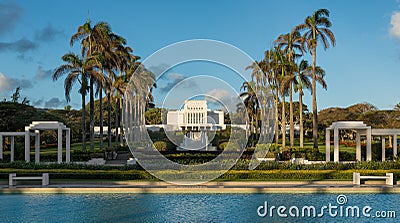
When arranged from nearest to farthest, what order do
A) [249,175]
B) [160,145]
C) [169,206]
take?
1. [169,206]
2. [249,175]
3. [160,145]

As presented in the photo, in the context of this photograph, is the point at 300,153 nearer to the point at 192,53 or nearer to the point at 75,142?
the point at 192,53

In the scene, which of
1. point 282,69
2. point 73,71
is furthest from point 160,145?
point 282,69

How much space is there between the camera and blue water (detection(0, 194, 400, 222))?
12.0 m

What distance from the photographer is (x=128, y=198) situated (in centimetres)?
1487

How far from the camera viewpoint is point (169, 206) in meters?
13.7

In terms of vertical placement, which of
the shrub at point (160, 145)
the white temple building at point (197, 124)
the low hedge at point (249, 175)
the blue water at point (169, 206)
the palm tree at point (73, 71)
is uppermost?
the palm tree at point (73, 71)

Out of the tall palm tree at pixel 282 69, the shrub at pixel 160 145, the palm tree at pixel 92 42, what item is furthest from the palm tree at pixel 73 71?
the tall palm tree at pixel 282 69

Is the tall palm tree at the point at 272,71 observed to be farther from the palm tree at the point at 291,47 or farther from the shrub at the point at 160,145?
the shrub at the point at 160,145

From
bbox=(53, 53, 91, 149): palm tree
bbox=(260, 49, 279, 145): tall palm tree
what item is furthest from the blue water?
bbox=(260, 49, 279, 145): tall palm tree

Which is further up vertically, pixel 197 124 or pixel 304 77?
pixel 304 77

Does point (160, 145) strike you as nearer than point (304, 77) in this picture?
Yes

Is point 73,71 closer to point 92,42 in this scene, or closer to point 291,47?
point 92,42

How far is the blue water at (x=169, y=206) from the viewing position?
39.5ft

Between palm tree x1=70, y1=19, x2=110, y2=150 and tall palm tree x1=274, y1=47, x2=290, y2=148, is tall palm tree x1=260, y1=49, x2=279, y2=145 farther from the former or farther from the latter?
palm tree x1=70, y1=19, x2=110, y2=150
